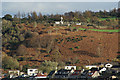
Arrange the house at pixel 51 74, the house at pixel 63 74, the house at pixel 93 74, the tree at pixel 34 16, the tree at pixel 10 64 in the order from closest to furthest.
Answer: the house at pixel 93 74 → the house at pixel 63 74 → the house at pixel 51 74 → the tree at pixel 10 64 → the tree at pixel 34 16

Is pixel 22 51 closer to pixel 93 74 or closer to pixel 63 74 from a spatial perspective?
pixel 63 74

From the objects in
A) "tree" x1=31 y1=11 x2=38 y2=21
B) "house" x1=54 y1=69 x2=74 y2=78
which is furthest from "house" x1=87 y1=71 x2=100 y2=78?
"tree" x1=31 y1=11 x2=38 y2=21

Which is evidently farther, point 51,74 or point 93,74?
point 51,74

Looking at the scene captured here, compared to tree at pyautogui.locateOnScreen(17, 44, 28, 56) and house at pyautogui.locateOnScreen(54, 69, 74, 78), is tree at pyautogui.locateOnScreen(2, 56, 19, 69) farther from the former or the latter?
house at pyautogui.locateOnScreen(54, 69, 74, 78)

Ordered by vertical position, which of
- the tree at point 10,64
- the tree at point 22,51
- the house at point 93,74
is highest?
the tree at point 22,51

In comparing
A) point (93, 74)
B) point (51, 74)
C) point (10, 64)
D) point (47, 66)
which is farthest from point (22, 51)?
point (93, 74)

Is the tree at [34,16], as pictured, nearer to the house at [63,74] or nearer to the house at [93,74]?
the house at [63,74]

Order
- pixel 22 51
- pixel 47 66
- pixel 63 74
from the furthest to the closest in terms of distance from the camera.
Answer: pixel 22 51
pixel 47 66
pixel 63 74

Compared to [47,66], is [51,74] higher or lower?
lower

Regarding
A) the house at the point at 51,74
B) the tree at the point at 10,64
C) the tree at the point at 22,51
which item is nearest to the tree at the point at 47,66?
the house at the point at 51,74

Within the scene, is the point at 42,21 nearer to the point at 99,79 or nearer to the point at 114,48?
the point at 114,48

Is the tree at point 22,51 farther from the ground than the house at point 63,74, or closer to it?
farther from the ground
